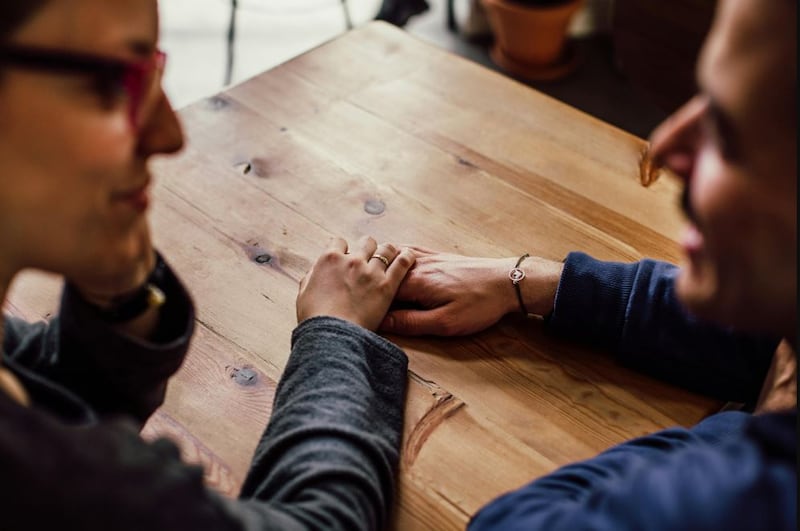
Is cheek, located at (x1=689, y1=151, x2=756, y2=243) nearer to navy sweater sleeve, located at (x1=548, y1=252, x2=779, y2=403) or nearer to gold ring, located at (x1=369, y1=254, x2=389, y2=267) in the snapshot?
navy sweater sleeve, located at (x1=548, y1=252, x2=779, y2=403)

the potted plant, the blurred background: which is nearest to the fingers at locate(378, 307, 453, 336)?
the blurred background

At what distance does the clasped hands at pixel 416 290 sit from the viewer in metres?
1.08

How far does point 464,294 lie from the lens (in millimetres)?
1105

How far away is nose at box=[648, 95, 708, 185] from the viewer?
679mm

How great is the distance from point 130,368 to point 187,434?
0.57ft

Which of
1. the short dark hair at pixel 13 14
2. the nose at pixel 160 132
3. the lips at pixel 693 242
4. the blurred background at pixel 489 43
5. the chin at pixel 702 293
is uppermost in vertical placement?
the short dark hair at pixel 13 14

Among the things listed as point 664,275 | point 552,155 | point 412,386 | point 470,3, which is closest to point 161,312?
point 412,386

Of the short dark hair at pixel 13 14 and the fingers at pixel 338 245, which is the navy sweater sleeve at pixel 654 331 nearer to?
the fingers at pixel 338 245

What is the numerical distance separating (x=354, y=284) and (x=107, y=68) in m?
0.51

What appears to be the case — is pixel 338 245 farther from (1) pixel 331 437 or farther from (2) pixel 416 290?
(1) pixel 331 437

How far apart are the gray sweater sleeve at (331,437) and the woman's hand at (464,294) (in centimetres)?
8

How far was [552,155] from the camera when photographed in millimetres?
1402

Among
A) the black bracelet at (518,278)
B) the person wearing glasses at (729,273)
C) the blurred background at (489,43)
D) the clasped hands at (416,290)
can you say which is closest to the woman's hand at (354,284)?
the clasped hands at (416,290)

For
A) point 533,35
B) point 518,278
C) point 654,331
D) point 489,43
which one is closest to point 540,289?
point 518,278
